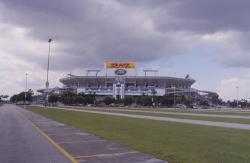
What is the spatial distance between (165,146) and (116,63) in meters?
168

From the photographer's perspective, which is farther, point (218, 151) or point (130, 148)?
→ point (130, 148)

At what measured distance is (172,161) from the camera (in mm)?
14055

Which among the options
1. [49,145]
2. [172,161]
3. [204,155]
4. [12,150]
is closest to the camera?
[172,161]

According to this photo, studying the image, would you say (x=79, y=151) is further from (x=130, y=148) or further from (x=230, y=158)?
(x=230, y=158)

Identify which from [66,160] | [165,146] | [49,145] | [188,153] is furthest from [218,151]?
[49,145]

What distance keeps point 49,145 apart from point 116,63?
16702 centimetres

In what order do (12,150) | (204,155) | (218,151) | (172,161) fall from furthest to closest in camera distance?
1. (12,150)
2. (218,151)
3. (204,155)
4. (172,161)

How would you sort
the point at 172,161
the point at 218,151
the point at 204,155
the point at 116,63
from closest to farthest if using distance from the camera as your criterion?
1. the point at 172,161
2. the point at 204,155
3. the point at 218,151
4. the point at 116,63

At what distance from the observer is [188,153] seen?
15.8m

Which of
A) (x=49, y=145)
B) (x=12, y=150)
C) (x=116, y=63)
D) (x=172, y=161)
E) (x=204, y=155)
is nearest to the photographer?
(x=172, y=161)

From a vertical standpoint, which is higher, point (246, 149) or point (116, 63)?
point (116, 63)

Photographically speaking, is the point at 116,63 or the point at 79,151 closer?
the point at 79,151

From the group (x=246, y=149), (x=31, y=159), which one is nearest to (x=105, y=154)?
(x=31, y=159)

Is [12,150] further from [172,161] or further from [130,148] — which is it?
[172,161]
